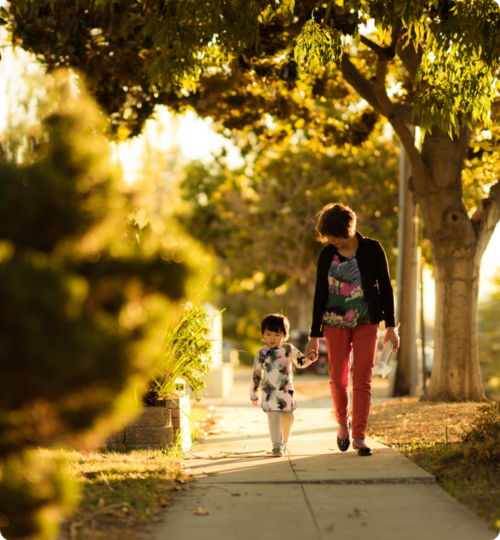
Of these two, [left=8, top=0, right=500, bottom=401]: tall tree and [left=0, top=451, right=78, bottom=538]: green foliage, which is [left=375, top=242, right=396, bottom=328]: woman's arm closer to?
[left=8, top=0, right=500, bottom=401]: tall tree

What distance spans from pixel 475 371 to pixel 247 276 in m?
17.2

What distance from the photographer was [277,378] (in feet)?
18.9

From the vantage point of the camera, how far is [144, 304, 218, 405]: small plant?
228 inches

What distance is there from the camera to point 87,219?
271 cm

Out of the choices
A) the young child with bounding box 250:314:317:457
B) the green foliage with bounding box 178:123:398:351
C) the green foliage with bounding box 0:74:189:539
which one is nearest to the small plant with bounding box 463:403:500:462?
the young child with bounding box 250:314:317:457

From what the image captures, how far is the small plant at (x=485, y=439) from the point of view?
453 centimetres

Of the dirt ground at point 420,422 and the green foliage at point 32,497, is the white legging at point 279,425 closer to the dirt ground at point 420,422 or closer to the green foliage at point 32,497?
the dirt ground at point 420,422

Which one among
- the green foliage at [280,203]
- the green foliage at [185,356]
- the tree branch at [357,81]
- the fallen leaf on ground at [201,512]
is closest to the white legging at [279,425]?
the green foliage at [185,356]

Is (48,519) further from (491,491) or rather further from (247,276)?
(247,276)

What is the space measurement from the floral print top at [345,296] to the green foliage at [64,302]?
282cm

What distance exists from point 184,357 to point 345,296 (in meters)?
1.61

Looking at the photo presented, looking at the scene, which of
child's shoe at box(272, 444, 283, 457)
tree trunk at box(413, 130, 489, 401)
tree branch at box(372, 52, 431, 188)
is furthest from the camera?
tree trunk at box(413, 130, 489, 401)

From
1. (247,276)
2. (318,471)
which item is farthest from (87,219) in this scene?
(247,276)

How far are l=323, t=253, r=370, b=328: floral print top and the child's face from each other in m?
0.55
